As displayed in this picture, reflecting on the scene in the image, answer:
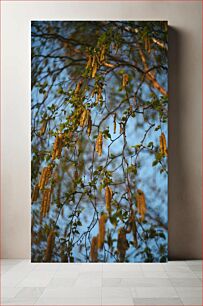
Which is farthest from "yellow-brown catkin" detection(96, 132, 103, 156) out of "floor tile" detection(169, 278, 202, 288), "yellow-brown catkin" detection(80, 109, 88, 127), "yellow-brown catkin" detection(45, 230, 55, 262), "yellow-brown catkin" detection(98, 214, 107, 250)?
"floor tile" detection(169, 278, 202, 288)

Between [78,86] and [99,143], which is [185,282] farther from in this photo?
[78,86]

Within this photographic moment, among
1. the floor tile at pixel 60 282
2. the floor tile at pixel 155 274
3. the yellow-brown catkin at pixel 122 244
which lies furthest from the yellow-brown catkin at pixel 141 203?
the floor tile at pixel 60 282

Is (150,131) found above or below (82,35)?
below

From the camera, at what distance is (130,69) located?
452 centimetres

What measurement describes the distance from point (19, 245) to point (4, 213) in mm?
326

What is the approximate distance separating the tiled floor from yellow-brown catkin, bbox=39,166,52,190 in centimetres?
71

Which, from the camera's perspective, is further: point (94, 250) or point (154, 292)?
point (94, 250)

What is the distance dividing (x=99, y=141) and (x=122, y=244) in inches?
37.0

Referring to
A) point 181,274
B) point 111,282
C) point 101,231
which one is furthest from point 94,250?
point 181,274

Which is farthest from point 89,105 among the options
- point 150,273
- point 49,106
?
point 150,273

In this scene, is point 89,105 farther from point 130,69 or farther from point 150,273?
point 150,273

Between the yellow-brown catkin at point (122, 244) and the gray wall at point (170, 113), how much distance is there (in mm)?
445

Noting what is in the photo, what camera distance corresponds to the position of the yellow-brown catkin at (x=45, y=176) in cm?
451

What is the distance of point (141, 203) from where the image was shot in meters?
4.49
